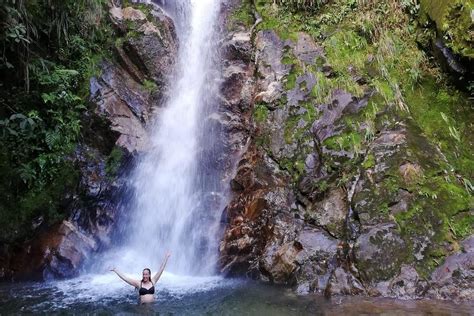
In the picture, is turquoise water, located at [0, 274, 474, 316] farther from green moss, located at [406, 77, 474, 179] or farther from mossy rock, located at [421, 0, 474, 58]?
mossy rock, located at [421, 0, 474, 58]

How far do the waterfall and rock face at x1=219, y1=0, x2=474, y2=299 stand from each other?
558mm

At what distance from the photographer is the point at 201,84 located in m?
10.6

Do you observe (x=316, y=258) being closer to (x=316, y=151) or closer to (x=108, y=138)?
(x=316, y=151)

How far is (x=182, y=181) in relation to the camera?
905cm

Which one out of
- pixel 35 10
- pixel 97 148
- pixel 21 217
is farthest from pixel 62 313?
pixel 35 10

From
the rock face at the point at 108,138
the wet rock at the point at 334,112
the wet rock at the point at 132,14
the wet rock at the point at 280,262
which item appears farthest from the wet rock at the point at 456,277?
the wet rock at the point at 132,14

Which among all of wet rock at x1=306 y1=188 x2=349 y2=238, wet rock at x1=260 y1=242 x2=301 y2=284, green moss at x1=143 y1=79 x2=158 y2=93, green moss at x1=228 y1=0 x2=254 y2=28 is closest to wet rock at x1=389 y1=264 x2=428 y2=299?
wet rock at x1=306 y1=188 x2=349 y2=238

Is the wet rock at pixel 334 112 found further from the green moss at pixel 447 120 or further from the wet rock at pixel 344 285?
the wet rock at pixel 344 285

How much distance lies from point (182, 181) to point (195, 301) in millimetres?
3455

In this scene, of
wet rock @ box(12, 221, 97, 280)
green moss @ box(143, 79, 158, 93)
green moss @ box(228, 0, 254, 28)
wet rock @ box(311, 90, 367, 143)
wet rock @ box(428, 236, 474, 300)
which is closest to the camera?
wet rock @ box(428, 236, 474, 300)

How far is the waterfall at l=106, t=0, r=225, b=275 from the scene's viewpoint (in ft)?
26.1

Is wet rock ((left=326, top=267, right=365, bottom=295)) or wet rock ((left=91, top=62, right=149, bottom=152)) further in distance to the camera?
wet rock ((left=91, top=62, right=149, bottom=152))

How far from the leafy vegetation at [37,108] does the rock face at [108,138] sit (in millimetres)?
285

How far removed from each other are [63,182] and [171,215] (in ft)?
7.26
